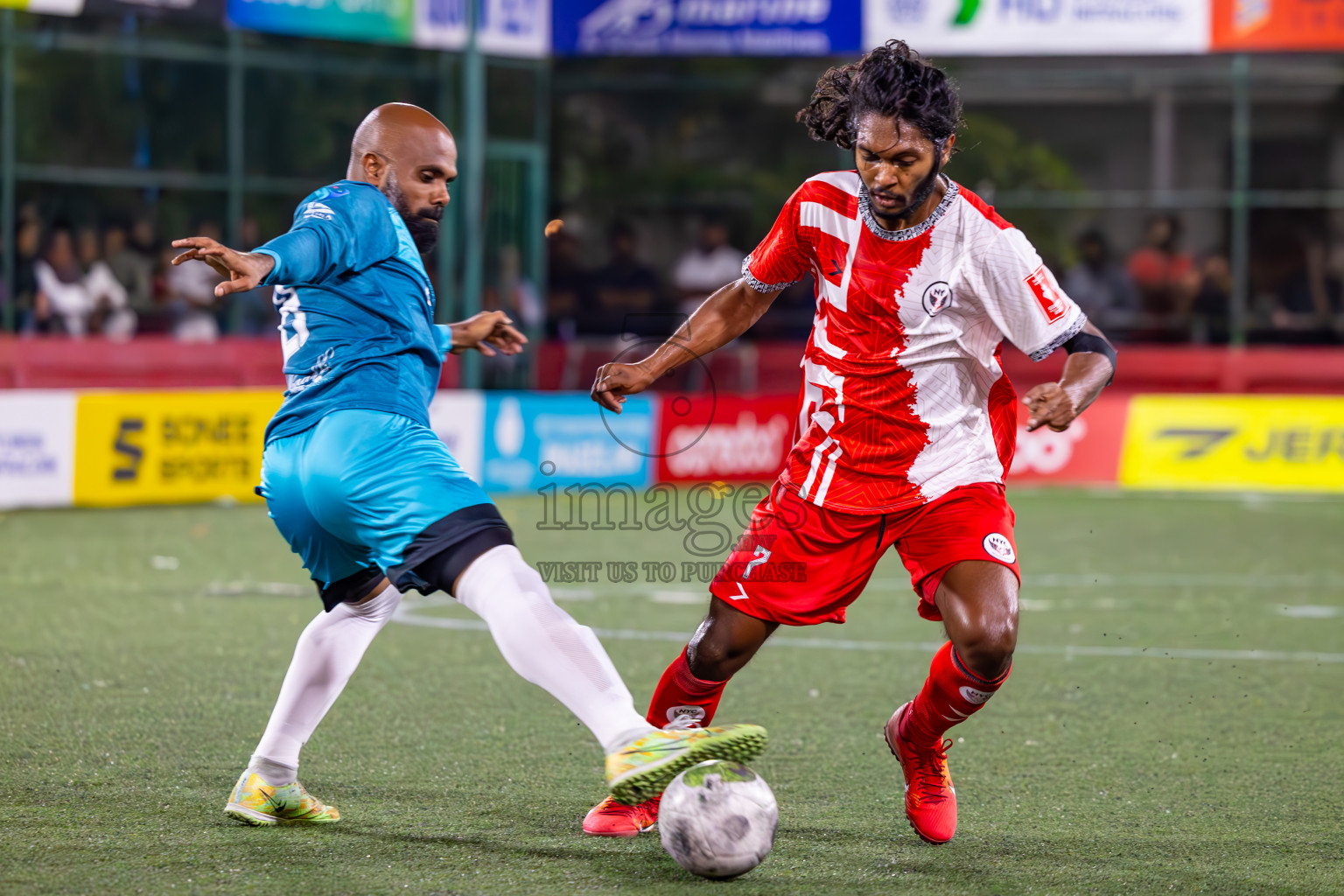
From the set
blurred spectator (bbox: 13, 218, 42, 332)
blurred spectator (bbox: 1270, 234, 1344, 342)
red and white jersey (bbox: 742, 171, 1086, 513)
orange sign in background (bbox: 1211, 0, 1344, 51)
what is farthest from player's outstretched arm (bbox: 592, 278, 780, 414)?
blurred spectator (bbox: 1270, 234, 1344, 342)

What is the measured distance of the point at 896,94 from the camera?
4312 millimetres

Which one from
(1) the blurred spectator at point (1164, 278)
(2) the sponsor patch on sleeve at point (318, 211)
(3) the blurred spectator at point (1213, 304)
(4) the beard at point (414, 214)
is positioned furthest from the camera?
(1) the blurred spectator at point (1164, 278)

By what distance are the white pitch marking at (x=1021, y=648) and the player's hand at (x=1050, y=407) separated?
327 cm

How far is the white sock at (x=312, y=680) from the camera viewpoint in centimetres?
454

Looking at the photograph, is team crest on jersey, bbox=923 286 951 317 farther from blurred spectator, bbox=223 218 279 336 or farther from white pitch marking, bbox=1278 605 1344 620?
blurred spectator, bbox=223 218 279 336

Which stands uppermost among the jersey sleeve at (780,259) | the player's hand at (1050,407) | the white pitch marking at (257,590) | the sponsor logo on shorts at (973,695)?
the jersey sleeve at (780,259)

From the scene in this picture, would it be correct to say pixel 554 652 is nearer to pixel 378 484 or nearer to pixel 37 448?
pixel 378 484

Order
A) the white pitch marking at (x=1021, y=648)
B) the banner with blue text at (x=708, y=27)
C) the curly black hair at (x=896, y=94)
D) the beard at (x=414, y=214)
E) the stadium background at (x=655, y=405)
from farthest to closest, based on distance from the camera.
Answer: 1. the banner with blue text at (x=708, y=27)
2. the white pitch marking at (x=1021, y=648)
3. the stadium background at (x=655, y=405)
4. the beard at (x=414, y=214)
5. the curly black hair at (x=896, y=94)

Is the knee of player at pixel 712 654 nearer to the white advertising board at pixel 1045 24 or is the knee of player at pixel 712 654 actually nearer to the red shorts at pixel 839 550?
the red shorts at pixel 839 550

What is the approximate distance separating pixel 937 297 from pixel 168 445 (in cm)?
930

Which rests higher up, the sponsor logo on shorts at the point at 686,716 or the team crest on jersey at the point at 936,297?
the team crest on jersey at the point at 936,297

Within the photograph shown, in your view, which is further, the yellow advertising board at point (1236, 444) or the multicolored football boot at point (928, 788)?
the yellow advertising board at point (1236, 444)

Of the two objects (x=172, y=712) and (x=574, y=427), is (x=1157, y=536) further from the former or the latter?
(x=172, y=712)

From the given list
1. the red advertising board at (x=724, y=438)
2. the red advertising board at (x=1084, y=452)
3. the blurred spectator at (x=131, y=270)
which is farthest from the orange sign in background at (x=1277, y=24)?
the blurred spectator at (x=131, y=270)
